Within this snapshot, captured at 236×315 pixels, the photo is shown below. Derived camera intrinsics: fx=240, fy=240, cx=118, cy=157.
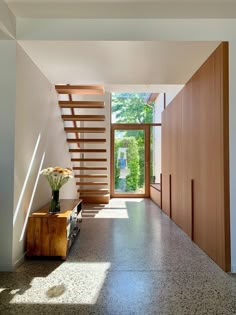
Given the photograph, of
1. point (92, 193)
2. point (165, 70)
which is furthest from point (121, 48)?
point (92, 193)

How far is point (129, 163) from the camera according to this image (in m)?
7.52

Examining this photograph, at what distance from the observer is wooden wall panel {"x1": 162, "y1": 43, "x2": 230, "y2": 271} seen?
8.43 feet

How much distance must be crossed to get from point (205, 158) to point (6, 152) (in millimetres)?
→ 2347

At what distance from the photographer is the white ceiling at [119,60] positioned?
2.77 m

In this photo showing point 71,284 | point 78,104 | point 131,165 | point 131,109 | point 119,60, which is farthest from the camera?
point 131,109

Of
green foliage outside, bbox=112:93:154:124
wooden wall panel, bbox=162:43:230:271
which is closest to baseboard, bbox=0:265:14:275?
wooden wall panel, bbox=162:43:230:271

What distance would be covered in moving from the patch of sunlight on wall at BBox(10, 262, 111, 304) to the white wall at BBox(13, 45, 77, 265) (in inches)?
21.0

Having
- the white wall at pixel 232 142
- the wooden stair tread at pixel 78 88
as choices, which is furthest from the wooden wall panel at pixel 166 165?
the white wall at pixel 232 142

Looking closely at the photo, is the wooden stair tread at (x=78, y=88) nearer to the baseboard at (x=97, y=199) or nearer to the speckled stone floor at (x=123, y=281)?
the speckled stone floor at (x=123, y=281)

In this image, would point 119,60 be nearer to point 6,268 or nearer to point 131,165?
point 6,268

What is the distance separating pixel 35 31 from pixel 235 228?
10.0 feet

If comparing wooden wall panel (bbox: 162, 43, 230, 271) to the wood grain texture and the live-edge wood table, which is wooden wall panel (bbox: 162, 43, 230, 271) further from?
the live-edge wood table

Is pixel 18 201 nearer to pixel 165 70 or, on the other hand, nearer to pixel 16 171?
pixel 16 171

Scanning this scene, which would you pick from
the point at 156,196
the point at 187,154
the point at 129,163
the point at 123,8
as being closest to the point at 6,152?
the point at 123,8
